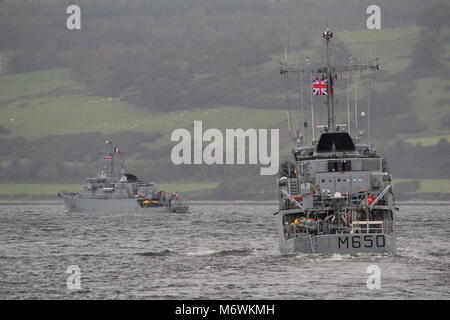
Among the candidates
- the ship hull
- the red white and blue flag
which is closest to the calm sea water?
the ship hull

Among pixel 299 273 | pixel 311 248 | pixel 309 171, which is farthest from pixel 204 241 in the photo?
pixel 299 273

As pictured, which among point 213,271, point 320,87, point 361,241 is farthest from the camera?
point 320,87

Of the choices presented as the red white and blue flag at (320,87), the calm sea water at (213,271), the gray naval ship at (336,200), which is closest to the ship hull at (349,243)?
the gray naval ship at (336,200)

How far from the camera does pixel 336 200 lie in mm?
79438

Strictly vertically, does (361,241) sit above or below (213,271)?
above

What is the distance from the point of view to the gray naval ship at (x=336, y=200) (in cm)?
7688

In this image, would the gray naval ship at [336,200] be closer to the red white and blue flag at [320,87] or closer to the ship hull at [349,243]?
the ship hull at [349,243]

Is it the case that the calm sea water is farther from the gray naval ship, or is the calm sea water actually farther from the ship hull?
the gray naval ship

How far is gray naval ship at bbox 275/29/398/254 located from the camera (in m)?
76.9

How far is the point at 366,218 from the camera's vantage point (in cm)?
7981

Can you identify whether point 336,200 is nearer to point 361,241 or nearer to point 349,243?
point 349,243

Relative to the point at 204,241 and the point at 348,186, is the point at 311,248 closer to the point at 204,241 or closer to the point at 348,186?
the point at 348,186

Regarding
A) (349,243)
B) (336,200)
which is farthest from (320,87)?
(349,243)

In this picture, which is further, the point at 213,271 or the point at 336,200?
the point at 336,200
